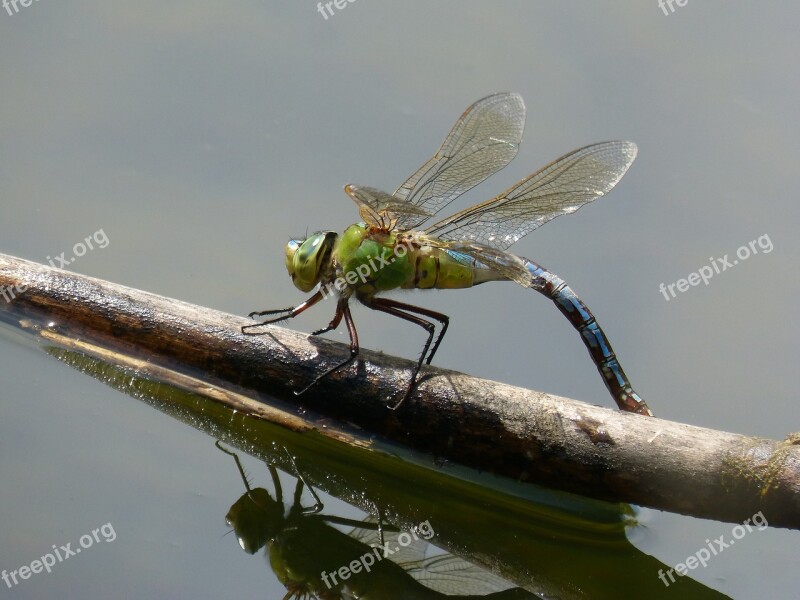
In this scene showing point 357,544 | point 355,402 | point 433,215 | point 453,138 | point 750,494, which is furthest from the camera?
point 453,138

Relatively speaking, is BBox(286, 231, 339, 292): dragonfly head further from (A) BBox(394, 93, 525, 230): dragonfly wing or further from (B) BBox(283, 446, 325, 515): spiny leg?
(B) BBox(283, 446, 325, 515): spiny leg

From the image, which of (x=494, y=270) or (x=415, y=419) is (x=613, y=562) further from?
(x=494, y=270)

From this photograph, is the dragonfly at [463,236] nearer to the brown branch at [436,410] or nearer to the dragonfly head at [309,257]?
the dragonfly head at [309,257]

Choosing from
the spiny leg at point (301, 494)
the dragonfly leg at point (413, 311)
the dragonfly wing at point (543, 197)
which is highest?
the dragonfly wing at point (543, 197)

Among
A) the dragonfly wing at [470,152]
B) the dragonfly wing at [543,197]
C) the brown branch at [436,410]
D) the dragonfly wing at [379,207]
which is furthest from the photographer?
the dragonfly wing at [470,152]

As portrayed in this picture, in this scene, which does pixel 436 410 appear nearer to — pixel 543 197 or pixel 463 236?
pixel 463 236

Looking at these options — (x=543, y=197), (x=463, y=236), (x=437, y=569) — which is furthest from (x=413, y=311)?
(x=437, y=569)

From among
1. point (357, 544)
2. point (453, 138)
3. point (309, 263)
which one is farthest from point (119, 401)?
point (453, 138)

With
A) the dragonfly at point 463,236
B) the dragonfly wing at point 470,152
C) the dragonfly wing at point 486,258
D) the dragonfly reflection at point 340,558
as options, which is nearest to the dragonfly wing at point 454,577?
the dragonfly reflection at point 340,558
